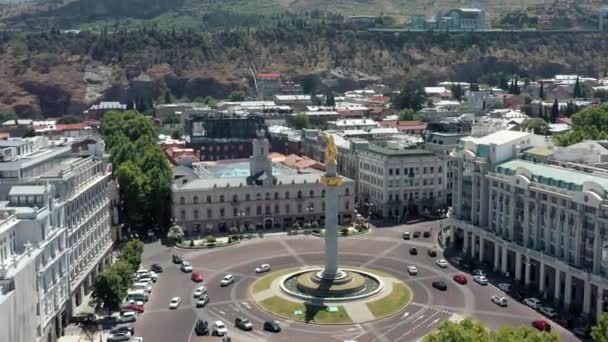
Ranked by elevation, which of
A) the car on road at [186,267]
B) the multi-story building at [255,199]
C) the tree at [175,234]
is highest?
the multi-story building at [255,199]

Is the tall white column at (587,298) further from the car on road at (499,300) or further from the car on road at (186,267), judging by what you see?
the car on road at (186,267)

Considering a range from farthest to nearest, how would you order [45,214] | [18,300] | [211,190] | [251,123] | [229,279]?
[251,123], [211,190], [229,279], [45,214], [18,300]

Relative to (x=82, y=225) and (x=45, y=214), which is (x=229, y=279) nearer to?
(x=82, y=225)

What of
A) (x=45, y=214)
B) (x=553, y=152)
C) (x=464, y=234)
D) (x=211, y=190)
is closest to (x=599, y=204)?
(x=553, y=152)

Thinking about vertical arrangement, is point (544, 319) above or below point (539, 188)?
below

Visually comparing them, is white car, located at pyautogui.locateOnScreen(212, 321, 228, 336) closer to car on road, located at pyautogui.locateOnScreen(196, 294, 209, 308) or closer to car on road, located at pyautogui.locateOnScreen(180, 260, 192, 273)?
car on road, located at pyautogui.locateOnScreen(196, 294, 209, 308)

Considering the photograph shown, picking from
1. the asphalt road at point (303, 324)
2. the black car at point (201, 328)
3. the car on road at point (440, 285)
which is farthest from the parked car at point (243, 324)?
the car on road at point (440, 285)

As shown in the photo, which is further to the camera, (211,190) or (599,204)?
(211,190)
